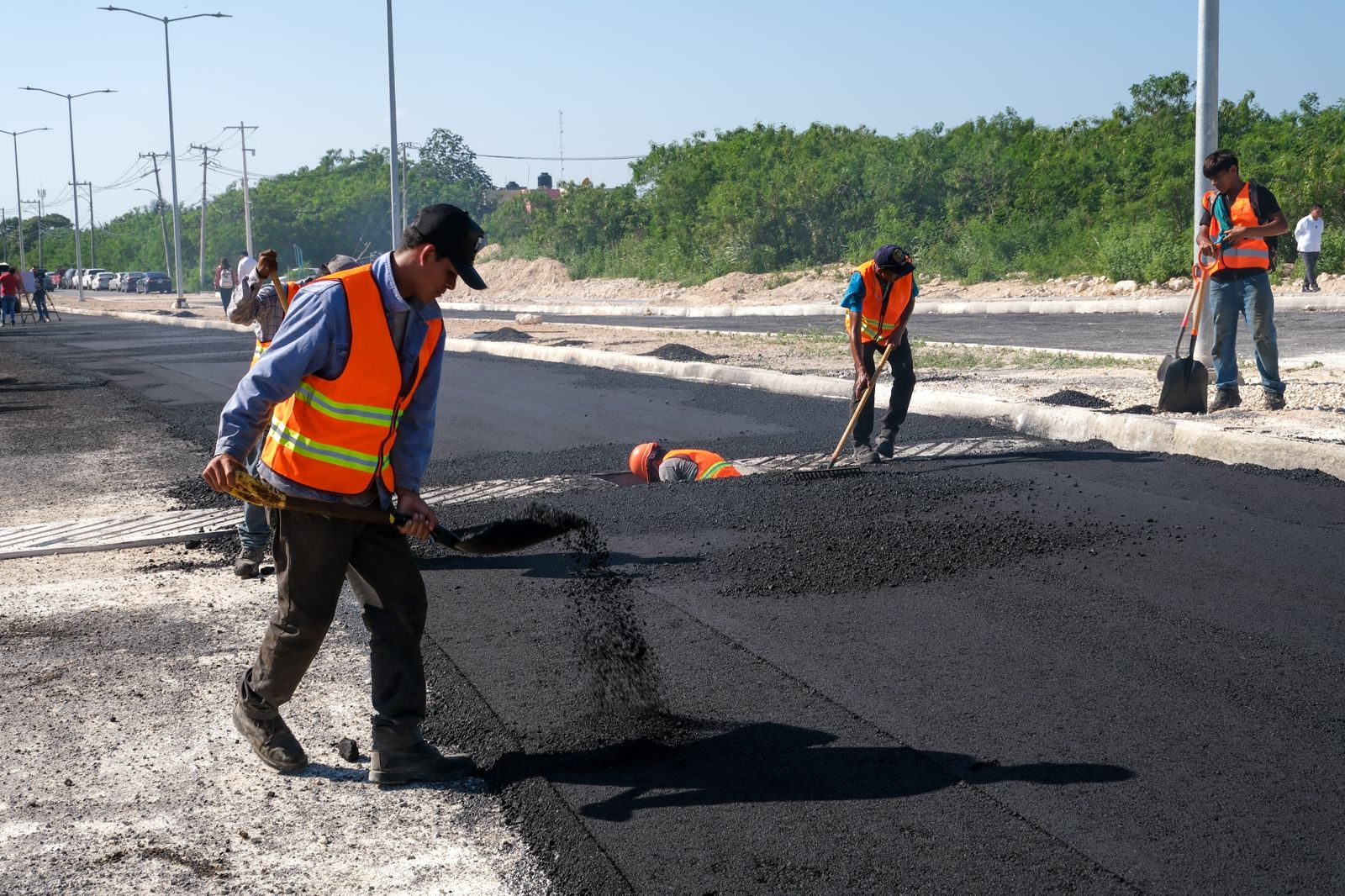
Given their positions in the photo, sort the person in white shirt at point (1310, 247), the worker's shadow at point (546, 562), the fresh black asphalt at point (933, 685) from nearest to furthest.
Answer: the fresh black asphalt at point (933, 685)
the worker's shadow at point (546, 562)
the person in white shirt at point (1310, 247)

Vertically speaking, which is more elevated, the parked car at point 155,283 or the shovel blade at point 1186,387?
the parked car at point 155,283

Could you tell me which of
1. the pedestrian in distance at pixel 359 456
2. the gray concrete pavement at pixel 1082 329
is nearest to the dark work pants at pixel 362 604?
the pedestrian in distance at pixel 359 456

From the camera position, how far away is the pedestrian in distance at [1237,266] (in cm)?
962

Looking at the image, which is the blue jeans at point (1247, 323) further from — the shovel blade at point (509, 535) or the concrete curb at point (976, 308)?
the concrete curb at point (976, 308)

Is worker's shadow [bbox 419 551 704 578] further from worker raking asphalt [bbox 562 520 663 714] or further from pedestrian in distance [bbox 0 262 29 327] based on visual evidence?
pedestrian in distance [bbox 0 262 29 327]

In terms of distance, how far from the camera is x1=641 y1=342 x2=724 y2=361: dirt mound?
1772cm

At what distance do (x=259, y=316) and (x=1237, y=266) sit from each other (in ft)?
22.9

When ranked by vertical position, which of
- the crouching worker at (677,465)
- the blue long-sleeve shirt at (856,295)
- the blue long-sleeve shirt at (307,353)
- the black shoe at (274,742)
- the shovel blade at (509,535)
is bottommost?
the black shoe at (274,742)

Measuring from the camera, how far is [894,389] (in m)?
9.16

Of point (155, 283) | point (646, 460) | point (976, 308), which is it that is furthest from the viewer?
point (155, 283)

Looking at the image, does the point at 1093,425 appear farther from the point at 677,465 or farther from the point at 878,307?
the point at 677,465

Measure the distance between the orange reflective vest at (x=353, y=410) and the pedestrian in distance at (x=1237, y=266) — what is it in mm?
7695

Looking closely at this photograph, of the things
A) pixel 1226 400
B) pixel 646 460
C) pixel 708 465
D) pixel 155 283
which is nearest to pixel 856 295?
pixel 708 465

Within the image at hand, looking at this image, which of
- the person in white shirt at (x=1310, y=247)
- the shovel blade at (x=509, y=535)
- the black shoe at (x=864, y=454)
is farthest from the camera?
the person in white shirt at (x=1310, y=247)
